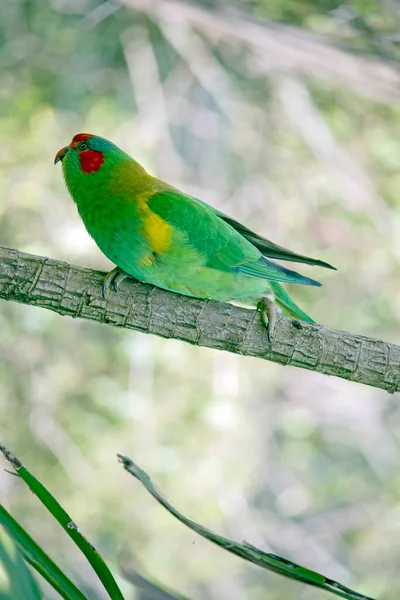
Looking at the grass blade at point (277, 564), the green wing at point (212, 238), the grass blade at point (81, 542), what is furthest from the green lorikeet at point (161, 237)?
the grass blade at point (81, 542)

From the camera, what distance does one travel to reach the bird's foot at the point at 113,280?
213 centimetres

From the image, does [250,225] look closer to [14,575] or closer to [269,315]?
[269,315]

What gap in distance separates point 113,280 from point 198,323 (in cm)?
31

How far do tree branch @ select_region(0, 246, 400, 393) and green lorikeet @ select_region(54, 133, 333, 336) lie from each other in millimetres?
60

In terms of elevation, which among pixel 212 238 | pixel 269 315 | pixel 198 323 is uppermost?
pixel 212 238

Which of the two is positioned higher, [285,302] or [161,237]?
[285,302]

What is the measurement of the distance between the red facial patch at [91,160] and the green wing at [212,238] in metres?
0.24

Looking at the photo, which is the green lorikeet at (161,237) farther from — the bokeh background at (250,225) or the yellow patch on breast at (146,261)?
the bokeh background at (250,225)

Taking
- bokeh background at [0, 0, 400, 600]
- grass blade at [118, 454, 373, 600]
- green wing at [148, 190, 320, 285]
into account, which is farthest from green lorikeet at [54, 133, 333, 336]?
bokeh background at [0, 0, 400, 600]

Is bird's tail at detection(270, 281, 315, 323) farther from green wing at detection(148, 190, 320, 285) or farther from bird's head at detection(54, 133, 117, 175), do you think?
bird's head at detection(54, 133, 117, 175)

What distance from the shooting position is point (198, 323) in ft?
7.04

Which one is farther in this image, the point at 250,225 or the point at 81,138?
the point at 250,225

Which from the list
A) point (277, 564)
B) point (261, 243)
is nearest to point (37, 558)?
point (277, 564)

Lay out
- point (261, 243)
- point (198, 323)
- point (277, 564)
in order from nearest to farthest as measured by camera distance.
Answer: point (277, 564), point (198, 323), point (261, 243)
